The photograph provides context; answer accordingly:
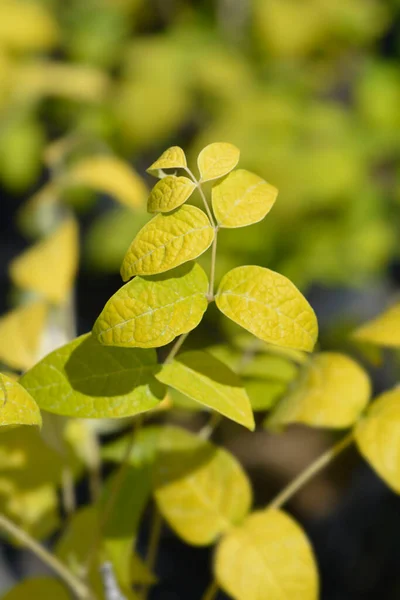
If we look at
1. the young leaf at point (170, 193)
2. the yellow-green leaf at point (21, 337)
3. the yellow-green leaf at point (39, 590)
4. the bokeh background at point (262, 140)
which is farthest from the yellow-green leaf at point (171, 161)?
the bokeh background at point (262, 140)

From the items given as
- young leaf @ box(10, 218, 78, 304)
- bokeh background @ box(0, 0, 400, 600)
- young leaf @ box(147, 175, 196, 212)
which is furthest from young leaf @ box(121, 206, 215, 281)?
bokeh background @ box(0, 0, 400, 600)

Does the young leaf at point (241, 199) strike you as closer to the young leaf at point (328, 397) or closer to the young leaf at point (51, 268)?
the young leaf at point (328, 397)

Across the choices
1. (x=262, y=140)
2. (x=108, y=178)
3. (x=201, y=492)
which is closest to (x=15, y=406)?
(x=201, y=492)

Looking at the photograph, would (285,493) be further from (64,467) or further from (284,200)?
(284,200)

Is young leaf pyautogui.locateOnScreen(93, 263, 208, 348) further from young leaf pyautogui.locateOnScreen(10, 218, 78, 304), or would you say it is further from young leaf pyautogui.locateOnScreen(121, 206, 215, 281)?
young leaf pyautogui.locateOnScreen(10, 218, 78, 304)

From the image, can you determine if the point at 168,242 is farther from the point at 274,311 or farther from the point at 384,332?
the point at 384,332

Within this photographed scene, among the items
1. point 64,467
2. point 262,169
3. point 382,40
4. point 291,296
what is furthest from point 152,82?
point 291,296
